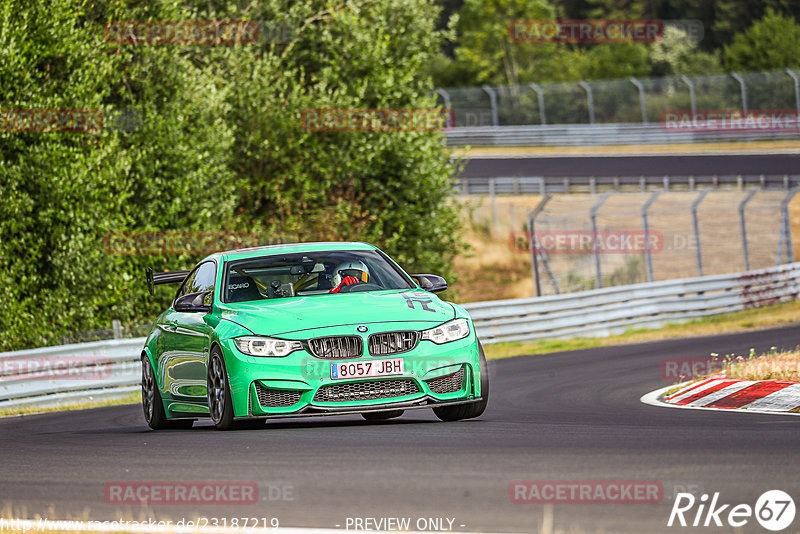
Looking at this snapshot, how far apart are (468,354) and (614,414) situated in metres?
1.72

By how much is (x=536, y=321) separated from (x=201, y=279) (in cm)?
1415

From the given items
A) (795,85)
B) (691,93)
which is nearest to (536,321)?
(795,85)

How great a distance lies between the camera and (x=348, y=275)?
414 inches

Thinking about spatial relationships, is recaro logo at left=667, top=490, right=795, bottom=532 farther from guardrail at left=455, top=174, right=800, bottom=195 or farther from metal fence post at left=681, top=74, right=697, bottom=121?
metal fence post at left=681, top=74, right=697, bottom=121

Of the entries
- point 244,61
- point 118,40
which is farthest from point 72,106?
point 244,61

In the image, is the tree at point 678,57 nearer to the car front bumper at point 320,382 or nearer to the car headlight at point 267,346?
the car front bumper at point 320,382

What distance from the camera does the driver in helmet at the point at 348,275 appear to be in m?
10.5

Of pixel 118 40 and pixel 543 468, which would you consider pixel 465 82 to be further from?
pixel 543 468

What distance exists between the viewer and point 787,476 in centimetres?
637

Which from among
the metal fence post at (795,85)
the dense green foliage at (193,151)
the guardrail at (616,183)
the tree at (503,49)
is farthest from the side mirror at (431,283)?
the tree at (503,49)

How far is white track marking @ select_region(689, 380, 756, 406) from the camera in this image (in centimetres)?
1126

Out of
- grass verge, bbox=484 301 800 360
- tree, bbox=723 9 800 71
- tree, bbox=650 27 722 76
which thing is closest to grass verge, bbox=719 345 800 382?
grass verge, bbox=484 301 800 360

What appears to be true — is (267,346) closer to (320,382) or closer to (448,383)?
(320,382)
